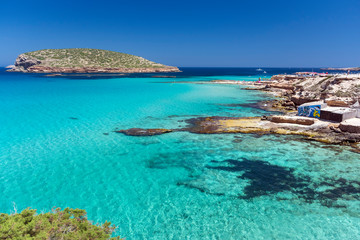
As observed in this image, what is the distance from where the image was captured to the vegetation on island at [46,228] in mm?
5980

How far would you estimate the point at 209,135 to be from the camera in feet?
74.0

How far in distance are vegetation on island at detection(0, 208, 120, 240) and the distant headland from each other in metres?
139

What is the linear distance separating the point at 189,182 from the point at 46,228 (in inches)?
342

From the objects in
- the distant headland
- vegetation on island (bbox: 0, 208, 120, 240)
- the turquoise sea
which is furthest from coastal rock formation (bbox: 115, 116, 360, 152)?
the distant headland

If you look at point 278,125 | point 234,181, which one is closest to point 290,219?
point 234,181

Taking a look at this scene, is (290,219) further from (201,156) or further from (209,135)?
(209,135)

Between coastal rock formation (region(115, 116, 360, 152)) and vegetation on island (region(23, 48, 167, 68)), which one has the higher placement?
vegetation on island (region(23, 48, 167, 68))

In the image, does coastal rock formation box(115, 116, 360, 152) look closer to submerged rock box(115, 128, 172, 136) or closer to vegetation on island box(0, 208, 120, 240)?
submerged rock box(115, 128, 172, 136)

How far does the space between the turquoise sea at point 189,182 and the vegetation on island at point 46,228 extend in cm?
318

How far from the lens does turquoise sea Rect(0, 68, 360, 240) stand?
34.3ft

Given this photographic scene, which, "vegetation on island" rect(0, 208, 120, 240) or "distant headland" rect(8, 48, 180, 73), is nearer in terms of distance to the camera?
"vegetation on island" rect(0, 208, 120, 240)

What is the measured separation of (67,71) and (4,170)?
131271 millimetres

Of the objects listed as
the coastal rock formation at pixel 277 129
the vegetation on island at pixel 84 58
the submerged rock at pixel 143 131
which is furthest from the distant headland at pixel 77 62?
the coastal rock formation at pixel 277 129

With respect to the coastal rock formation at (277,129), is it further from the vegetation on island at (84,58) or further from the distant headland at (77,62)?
the vegetation on island at (84,58)
